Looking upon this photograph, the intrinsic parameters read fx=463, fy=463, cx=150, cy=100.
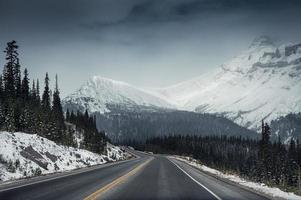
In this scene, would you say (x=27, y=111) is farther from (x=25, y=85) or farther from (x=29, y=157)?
(x=25, y=85)

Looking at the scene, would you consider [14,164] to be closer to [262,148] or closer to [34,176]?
[34,176]

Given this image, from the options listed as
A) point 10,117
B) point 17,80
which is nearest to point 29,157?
point 10,117

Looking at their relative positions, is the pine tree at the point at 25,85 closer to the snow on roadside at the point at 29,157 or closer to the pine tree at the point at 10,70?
the pine tree at the point at 10,70

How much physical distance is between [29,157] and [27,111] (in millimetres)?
30154

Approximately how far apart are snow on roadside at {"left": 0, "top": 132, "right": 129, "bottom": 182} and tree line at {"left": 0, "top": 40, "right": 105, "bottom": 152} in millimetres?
4533

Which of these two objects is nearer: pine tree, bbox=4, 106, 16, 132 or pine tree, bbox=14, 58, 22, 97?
pine tree, bbox=4, 106, 16, 132

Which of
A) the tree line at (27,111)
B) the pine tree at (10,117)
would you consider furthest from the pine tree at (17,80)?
the pine tree at (10,117)

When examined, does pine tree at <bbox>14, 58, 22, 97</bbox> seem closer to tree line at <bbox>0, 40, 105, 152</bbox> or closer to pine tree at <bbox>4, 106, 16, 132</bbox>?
tree line at <bbox>0, 40, 105, 152</bbox>

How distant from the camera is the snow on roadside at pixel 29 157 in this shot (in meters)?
27.9

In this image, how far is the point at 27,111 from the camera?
62156mm

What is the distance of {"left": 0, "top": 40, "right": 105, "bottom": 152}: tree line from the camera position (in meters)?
59.7

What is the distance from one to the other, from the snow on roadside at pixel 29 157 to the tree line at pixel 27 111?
453 centimetres

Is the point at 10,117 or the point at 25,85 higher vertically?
the point at 25,85

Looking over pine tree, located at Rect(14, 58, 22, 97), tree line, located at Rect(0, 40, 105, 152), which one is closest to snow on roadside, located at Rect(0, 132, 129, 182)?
tree line, located at Rect(0, 40, 105, 152)
